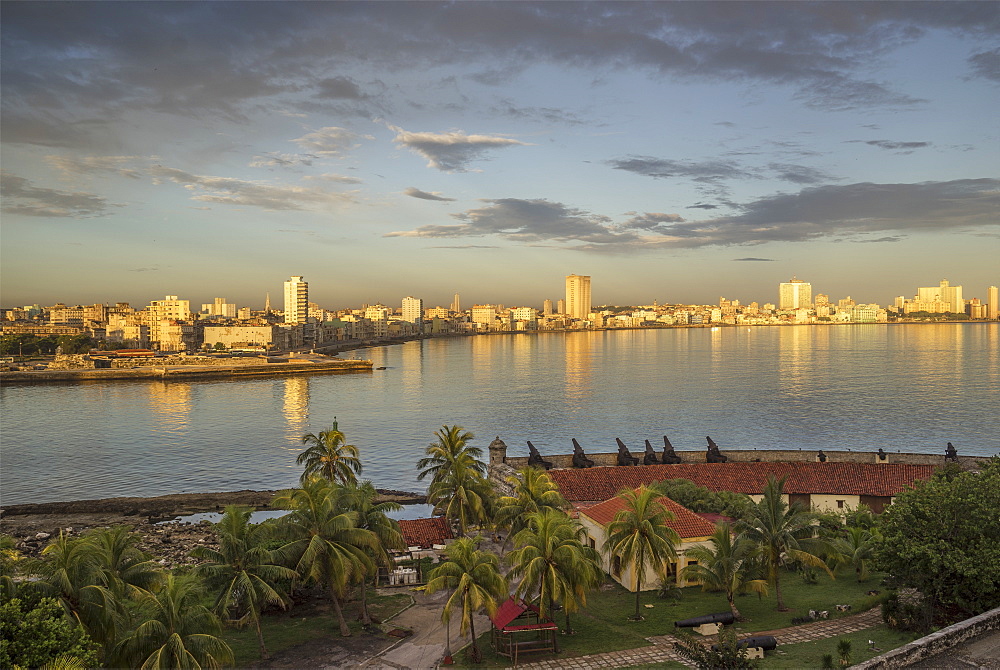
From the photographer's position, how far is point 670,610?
795 inches

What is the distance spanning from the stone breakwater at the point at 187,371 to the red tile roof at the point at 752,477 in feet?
361

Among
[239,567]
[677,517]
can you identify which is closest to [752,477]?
[677,517]

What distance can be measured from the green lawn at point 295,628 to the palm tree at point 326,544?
2.62 feet

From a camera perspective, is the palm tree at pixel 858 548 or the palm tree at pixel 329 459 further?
the palm tree at pixel 329 459

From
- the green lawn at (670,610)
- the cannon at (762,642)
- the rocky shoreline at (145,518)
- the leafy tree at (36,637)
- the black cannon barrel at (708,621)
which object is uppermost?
the leafy tree at (36,637)

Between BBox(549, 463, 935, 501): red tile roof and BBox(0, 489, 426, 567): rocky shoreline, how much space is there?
14.5 metres

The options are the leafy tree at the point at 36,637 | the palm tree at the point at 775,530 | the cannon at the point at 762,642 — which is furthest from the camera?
the palm tree at the point at 775,530

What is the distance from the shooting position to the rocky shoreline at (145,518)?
3384 cm

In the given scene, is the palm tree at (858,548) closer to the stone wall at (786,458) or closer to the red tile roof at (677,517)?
the red tile roof at (677,517)

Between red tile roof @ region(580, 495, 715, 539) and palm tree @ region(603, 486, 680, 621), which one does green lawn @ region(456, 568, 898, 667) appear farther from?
red tile roof @ region(580, 495, 715, 539)

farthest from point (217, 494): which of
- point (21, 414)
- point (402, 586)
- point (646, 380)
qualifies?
point (646, 380)

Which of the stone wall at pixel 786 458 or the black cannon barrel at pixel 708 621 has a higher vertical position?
the stone wall at pixel 786 458

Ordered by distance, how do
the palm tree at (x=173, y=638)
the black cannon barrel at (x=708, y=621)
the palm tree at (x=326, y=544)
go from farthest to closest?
1. the palm tree at (x=326, y=544)
2. the black cannon barrel at (x=708, y=621)
3. the palm tree at (x=173, y=638)

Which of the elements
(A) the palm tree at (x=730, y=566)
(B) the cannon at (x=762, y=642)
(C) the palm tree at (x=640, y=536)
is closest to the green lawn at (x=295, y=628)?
(C) the palm tree at (x=640, y=536)
